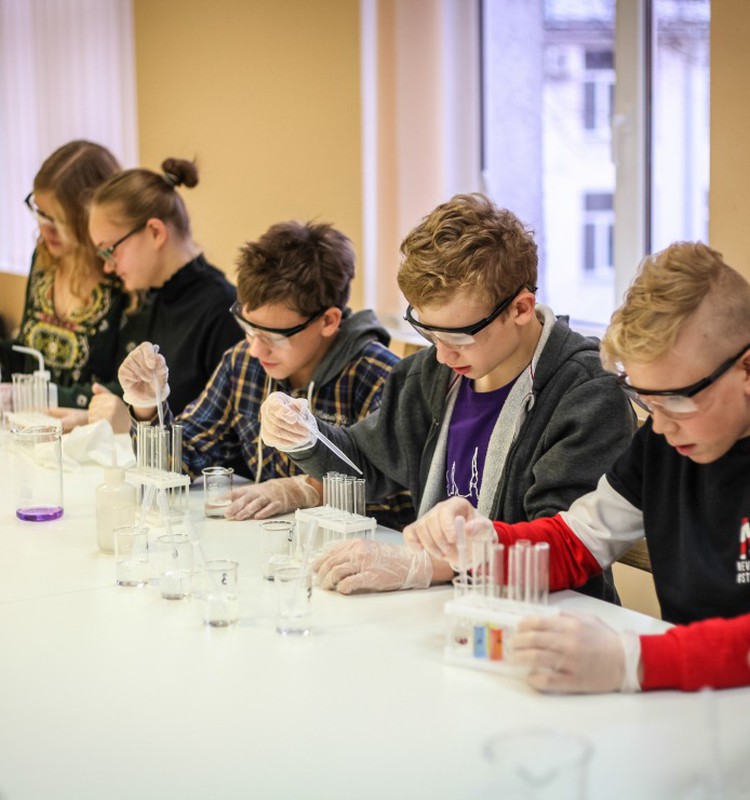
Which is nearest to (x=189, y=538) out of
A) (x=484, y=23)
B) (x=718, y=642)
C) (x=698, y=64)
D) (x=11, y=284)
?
(x=718, y=642)

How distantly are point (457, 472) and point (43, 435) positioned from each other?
0.87m

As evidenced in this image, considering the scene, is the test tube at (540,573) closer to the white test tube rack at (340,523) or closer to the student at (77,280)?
the white test tube rack at (340,523)

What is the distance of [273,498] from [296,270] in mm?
523

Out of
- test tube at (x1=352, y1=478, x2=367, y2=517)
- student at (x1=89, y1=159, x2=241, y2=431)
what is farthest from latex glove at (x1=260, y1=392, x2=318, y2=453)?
student at (x1=89, y1=159, x2=241, y2=431)

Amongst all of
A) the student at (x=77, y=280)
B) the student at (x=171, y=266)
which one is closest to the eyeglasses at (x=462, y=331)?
the student at (x=171, y=266)

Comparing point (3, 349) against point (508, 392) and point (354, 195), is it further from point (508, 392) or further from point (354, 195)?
point (508, 392)

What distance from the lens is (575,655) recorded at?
1.41 m

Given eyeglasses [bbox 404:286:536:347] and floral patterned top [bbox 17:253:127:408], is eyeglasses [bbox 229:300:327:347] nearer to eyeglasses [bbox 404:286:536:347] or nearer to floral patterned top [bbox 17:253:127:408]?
eyeglasses [bbox 404:286:536:347]

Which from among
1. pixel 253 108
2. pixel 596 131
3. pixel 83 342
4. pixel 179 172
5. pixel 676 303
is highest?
pixel 253 108

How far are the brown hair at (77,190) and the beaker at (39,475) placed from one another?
5.13 ft

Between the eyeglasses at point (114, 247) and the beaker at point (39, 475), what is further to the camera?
the eyeglasses at point (114, 247)

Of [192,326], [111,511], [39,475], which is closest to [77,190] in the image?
[192,326]

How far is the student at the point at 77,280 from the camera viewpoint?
388 cm

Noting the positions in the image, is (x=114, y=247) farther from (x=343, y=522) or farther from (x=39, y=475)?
(x=343, y=522)
